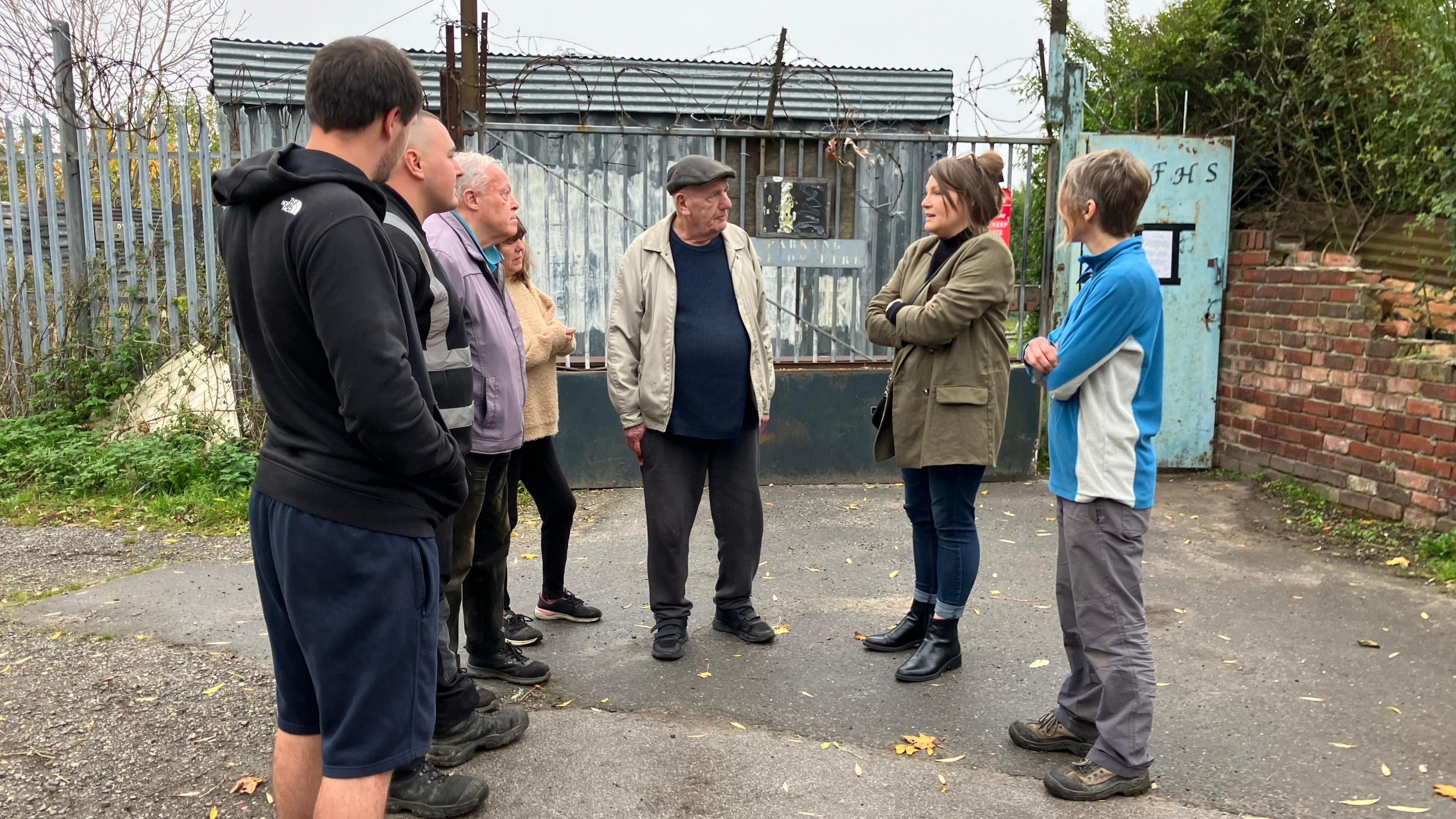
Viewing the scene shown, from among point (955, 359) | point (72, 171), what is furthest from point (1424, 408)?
point (72, 171)

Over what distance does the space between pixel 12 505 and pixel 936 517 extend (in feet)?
17.7

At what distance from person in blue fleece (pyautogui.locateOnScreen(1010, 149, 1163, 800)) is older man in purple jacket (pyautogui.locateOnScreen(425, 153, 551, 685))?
1.65 meters

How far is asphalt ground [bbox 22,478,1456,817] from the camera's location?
10.1 feet

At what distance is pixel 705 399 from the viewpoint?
4113mm

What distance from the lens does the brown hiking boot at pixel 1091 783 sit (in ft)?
9.83

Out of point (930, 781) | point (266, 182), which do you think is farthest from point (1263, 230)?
point (266, 182)

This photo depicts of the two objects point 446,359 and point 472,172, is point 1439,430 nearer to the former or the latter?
point 472,172

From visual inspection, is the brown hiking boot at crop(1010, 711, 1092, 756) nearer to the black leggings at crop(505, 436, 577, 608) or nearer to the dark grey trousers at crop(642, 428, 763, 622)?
the dark grey trousers at crop(642, 428, 763, 622)

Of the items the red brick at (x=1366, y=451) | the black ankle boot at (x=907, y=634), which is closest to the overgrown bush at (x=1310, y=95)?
the red brick at (x=1366, y=451)

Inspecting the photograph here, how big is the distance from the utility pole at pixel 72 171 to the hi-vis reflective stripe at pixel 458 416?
5.63 metres

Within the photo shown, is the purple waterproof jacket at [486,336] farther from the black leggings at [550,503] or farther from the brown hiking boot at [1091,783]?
the brown hiking boot at [1091,783]

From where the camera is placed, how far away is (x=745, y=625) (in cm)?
435

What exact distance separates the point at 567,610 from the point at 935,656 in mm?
1574

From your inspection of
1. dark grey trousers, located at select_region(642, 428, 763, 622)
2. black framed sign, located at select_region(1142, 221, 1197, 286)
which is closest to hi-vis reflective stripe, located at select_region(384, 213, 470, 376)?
dark grey trousers, located at select_region(642, 428, 763, 622)
